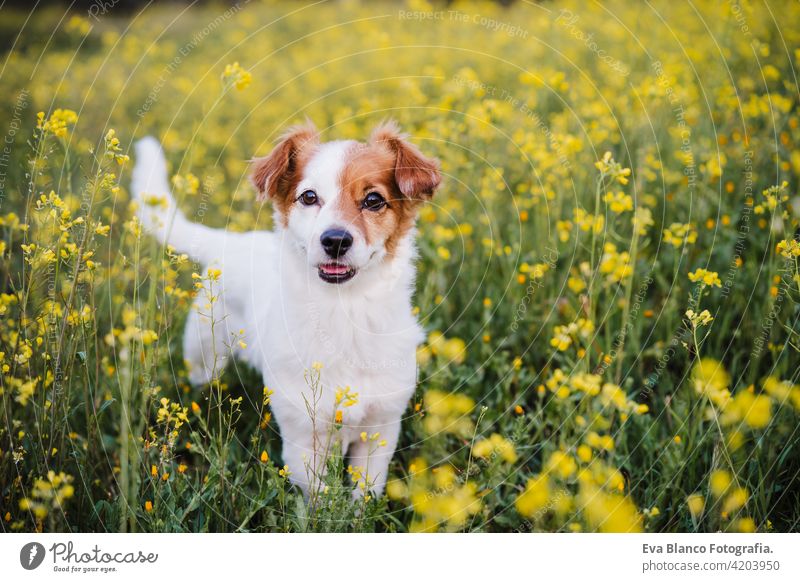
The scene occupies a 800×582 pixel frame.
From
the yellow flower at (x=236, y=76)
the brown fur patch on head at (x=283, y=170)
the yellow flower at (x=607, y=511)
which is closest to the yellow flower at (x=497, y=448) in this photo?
the yellow flower at (x=607, y=511)

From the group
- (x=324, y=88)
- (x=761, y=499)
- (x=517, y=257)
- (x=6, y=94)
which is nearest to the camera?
(x=761, y=499)

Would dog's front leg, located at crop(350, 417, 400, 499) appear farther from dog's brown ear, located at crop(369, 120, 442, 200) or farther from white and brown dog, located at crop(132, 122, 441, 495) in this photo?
dog's brown ear, located at crop(369, 120, 442, 200)

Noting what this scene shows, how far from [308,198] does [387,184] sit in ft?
1.44

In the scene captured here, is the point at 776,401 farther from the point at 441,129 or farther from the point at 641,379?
the point at 441,129

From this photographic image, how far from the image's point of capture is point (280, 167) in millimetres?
3131

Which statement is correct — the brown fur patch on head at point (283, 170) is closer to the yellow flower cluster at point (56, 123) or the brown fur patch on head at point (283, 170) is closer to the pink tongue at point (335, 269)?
the pink tongue at point (335, 269)

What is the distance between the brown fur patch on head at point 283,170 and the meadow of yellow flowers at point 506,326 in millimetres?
404

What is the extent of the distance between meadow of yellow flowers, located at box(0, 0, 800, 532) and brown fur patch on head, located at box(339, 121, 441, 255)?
0.74m

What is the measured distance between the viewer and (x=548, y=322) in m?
4.00

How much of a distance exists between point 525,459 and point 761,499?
1137 millimetres

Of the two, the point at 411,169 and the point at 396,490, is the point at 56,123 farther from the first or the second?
the point at 396,490

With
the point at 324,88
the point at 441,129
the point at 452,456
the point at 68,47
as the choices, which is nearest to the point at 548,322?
the point at 452,456

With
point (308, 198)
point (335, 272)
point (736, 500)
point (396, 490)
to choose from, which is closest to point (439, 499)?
point (396, 490)

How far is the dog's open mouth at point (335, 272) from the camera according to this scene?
9.32ft
